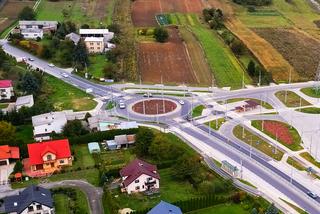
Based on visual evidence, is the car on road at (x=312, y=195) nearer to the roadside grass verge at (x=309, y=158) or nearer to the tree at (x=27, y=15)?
the roadside grass verge at (x=309, y=158)

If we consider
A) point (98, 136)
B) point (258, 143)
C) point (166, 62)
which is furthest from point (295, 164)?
point (166, 62)

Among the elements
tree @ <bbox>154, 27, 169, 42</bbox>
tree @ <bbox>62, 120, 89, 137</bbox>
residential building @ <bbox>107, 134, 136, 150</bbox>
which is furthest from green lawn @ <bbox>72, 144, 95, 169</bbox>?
tree @ <bbox>154, 27, 169, 42</bbox>

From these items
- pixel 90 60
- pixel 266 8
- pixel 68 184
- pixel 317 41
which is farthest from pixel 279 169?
pixel 266 8

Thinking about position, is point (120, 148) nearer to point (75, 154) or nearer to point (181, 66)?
point (75, 154)

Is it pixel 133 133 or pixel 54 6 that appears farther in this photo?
pixel 54 6

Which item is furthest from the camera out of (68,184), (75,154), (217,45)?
(217,45)

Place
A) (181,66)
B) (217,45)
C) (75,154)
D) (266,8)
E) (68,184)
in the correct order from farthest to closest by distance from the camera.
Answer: (266,8)
(217,45)
(181,66)
(75,154)
(68,184)

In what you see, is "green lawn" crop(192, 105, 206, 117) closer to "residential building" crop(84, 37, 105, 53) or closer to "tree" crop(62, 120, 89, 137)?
"tree" crop(62, 120, 89, 137)
